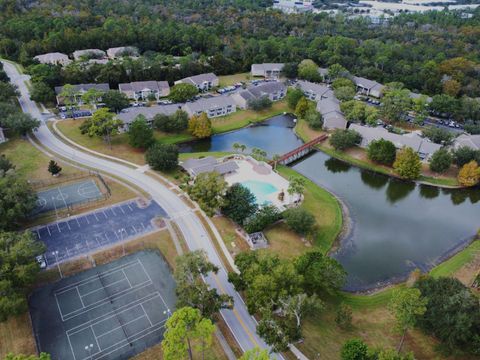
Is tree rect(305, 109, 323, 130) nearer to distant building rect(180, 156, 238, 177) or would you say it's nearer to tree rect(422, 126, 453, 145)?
tree rect(422, 126, 453, 145)

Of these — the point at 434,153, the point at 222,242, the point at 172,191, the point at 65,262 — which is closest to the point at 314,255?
the point at 222,242

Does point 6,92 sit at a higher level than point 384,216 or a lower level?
higher

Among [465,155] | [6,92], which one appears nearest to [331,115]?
[465,155]

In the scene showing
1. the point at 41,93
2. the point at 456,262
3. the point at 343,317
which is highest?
the point at 41,93

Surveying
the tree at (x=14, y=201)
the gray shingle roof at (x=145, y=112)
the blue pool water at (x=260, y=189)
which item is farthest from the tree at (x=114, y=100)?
the blue pool water at (x=260, y=189)

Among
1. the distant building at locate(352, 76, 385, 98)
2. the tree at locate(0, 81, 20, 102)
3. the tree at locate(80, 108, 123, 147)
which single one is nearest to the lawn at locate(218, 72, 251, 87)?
the distant building at locate(352, 76, 385, 98)

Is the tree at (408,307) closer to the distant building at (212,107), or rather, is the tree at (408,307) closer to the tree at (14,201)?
the tree at (14,201)

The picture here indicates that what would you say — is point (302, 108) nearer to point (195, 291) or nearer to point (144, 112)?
point (144, 112)
